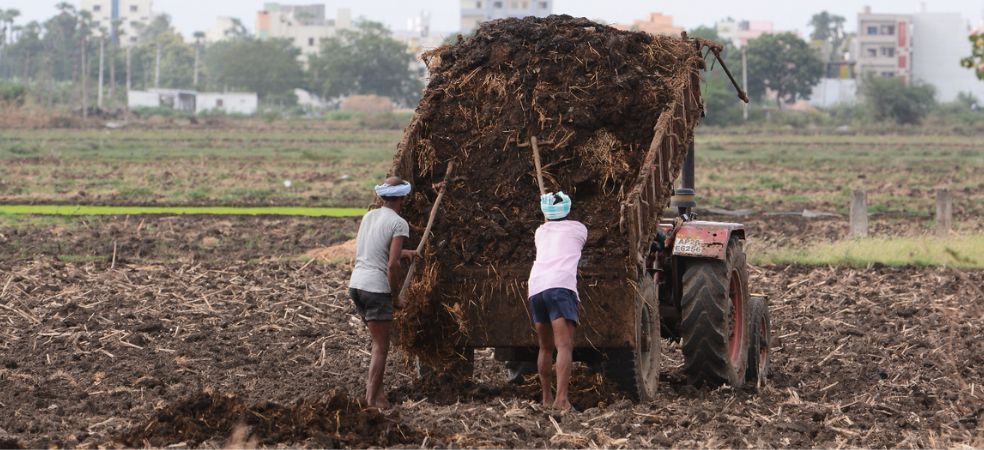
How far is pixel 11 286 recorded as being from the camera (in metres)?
16.6

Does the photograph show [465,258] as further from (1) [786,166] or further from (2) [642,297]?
(1) [786,166]

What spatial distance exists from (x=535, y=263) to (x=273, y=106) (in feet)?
402

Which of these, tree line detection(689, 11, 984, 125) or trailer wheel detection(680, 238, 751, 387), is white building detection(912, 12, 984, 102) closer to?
tree line detection(689, 11, 984, 125)

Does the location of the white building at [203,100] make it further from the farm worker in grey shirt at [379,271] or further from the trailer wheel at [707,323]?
the farm worker in grey shirt at [379,271]

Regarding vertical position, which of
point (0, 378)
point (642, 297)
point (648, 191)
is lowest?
point (0, 378)

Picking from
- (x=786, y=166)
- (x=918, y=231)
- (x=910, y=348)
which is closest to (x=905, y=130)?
(x=786, y=166)

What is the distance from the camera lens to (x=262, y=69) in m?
141

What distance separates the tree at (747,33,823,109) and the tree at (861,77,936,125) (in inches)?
718

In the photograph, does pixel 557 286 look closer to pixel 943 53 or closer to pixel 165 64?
pixel 943 53

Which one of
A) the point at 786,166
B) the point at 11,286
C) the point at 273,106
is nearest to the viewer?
the point at 11,286

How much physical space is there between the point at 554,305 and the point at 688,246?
66.4 inches

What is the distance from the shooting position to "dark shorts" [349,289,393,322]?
10.3 m

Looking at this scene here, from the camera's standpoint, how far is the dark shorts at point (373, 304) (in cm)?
1026

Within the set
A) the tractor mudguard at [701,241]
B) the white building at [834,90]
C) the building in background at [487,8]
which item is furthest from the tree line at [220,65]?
the tractor mudguard at [701,241]
